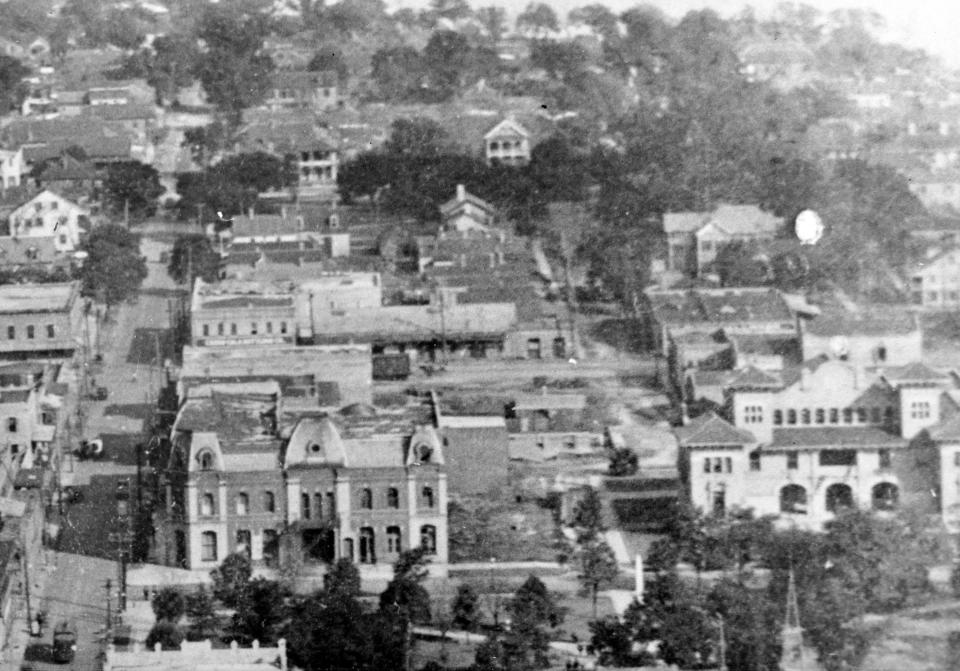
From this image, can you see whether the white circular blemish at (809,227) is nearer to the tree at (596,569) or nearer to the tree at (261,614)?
the tree at (596,569)

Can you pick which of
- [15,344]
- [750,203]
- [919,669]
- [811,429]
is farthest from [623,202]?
[919,669]

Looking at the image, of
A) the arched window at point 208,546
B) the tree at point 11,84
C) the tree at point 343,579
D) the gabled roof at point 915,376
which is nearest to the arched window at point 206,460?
the arched window at point 208,546

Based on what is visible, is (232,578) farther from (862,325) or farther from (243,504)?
(862,325)

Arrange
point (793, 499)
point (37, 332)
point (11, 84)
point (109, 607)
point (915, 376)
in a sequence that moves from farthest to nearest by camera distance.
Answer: point (11, 84), point (37, 332), point (915, 376), point (793, 499), point (109, 607)

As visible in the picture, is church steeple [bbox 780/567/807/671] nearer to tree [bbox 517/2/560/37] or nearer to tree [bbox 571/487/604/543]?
tree [bbox 571/487/604/543]

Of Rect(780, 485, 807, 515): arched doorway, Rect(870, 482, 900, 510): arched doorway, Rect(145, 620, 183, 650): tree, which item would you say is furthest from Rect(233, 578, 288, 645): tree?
Rect(870, 482, 900, 510): arched doorway

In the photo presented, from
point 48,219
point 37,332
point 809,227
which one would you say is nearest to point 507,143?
point 809,227
